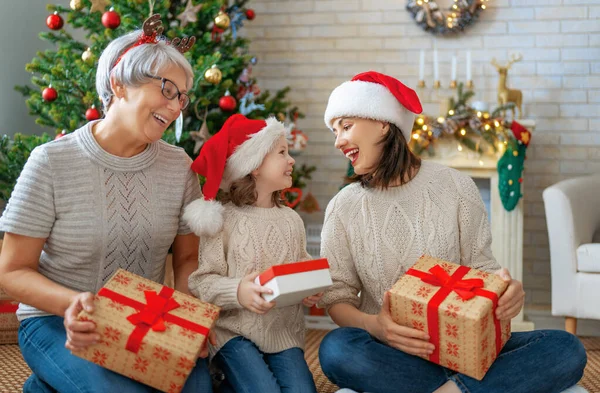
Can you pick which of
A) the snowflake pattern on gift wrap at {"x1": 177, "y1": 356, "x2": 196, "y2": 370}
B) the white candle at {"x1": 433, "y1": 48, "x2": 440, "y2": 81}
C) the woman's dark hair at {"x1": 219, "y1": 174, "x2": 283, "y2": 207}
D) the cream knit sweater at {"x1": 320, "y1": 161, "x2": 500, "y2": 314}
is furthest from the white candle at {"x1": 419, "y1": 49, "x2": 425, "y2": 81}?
the snowflake pattern on gift wrap at {"x1": 177, "y1": 356, "x2": 196, "y2": 370}

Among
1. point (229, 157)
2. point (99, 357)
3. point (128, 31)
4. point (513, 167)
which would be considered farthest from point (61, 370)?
point (513, 167)

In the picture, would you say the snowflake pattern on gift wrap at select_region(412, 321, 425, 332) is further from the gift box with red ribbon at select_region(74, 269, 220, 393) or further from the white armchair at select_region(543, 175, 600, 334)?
the white armchair at select_region(543, 175, 600, 334)

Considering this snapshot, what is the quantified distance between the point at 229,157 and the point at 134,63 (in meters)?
0.38

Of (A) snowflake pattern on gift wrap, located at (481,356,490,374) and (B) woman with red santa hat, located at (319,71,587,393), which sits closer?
(A) snowflake pattern on gift wrap, located at (481,356,490,374)

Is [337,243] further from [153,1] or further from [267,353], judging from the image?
[153,1]

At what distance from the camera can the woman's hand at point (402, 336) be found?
1.72m

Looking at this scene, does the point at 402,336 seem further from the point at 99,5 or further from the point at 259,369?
the point at 99,5

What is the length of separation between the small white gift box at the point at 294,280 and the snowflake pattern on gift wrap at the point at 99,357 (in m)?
0.39

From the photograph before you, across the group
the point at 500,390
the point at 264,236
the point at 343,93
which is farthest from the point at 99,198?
the point at 500,390

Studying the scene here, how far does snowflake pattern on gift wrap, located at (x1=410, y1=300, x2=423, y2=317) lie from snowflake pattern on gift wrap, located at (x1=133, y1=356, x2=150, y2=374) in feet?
2.07

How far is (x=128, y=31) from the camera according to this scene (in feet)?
9.64

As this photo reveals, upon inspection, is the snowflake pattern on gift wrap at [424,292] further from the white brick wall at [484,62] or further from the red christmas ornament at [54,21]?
the white brick wall at [484,62]

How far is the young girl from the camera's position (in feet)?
5.99

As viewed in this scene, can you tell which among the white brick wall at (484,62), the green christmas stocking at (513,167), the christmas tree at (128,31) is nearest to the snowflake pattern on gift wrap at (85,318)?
the christmas tree at (128,31)
